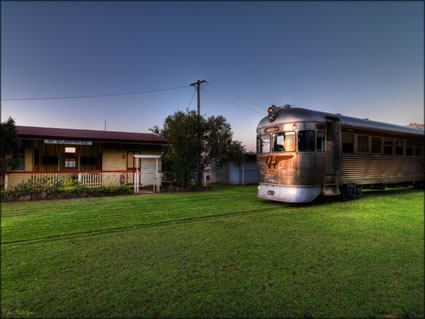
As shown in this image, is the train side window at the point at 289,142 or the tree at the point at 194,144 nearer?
the train side window at the point at 289,142

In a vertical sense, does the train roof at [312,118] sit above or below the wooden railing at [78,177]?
above

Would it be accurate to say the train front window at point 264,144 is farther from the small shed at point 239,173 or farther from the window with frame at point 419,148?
the small shed at point 239,173

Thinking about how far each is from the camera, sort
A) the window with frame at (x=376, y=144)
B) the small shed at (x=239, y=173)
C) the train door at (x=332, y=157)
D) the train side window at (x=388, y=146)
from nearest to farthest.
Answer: the train door at (x=332, y=157) < the window with frame at (x=376, y=144) < the train side window at (x=388, y=146) < the small shed at (x=239, y=173)

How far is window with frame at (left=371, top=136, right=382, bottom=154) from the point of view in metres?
10.7

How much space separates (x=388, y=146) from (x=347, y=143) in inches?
133

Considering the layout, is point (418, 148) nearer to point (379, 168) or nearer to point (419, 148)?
point (419, 148)

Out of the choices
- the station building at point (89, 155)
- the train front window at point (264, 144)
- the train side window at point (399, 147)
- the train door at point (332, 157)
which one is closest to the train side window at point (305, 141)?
the train door at point (332, 157)

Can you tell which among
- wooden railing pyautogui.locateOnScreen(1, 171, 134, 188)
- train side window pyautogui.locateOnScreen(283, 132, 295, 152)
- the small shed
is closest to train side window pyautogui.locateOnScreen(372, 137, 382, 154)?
train side window pyautogui.locateOnScreen(283, 132, 295, 152)

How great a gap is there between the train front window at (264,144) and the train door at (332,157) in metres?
2.14

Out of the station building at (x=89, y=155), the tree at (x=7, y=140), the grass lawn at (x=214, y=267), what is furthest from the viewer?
the station building at (x=89, y=155)

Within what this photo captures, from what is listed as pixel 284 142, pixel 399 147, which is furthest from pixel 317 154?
pixel 399 147

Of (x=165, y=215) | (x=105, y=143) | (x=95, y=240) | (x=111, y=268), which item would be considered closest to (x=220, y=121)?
(x=105, y=143)

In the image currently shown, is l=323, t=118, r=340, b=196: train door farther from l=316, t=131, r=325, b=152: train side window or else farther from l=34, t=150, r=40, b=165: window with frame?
l=34, t=150, r=40, b=165: window with frame

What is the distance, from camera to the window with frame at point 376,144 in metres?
10.7
